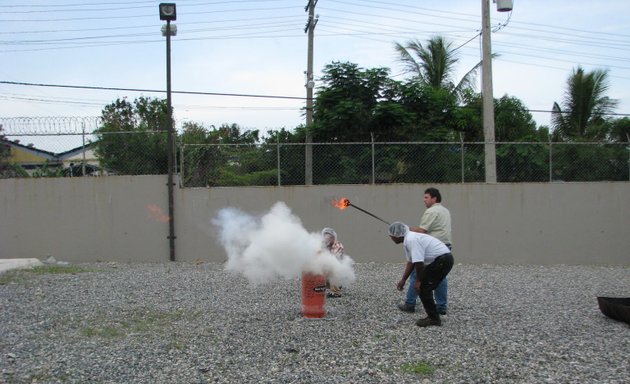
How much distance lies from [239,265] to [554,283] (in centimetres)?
678

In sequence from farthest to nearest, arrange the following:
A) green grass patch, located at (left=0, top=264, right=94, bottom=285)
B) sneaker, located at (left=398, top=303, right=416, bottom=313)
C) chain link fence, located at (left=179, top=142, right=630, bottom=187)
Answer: chain link fence, located at (left=179, top=142, right=630, bottom=187), green grass patch, located at (left=0, top=264, right=94, bottom=285), sneaker, located at (left=398, top=303, right=416, bottom=313)

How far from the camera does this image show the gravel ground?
5.68 m

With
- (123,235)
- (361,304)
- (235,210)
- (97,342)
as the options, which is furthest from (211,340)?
(123,235)

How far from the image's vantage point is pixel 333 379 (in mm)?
5488

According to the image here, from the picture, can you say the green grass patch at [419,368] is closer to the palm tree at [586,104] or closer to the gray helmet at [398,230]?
the gray helmet at [398,230]

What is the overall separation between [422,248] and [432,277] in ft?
1.27

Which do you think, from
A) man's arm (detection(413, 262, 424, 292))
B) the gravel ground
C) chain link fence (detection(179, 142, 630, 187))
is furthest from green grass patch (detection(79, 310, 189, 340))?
chain link fence (detection(179, 142, 630, 187))

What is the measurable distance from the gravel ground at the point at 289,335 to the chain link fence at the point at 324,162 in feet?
13.4

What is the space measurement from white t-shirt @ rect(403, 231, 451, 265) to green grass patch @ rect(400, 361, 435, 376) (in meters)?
1.63

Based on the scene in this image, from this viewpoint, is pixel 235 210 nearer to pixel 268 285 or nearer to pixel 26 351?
pixel 268 285

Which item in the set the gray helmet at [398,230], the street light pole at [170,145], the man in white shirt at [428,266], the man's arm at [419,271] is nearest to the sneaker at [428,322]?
the man in white shirt at [428,266]

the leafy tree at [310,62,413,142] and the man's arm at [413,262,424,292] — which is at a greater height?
the leafy tree at [310,62,413,142]

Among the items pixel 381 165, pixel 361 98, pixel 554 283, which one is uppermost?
pixel 361 98

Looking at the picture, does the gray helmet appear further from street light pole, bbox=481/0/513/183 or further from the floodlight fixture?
the floodlight fixture
